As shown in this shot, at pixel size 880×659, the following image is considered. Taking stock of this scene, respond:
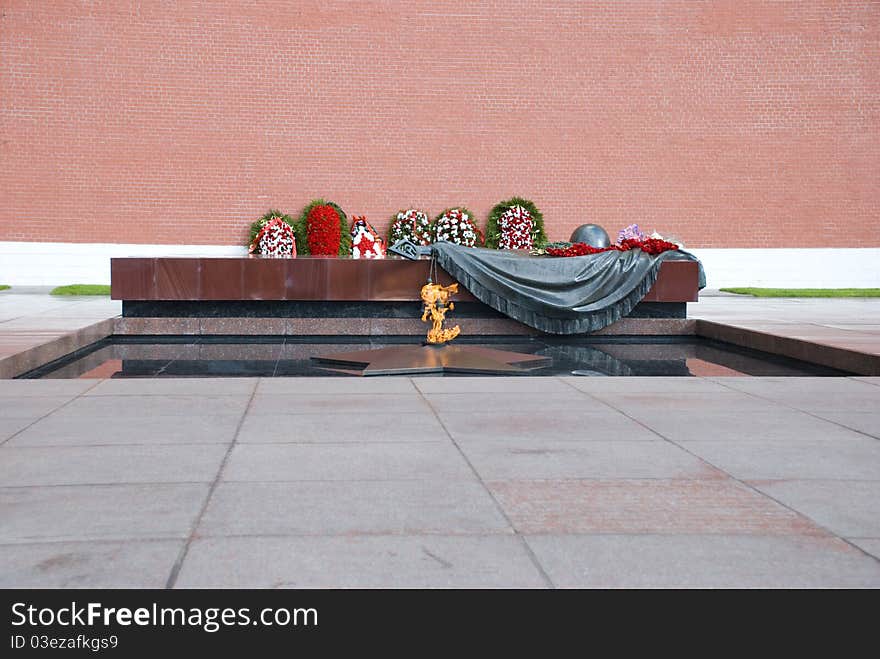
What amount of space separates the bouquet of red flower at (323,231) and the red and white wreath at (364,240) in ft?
0.46

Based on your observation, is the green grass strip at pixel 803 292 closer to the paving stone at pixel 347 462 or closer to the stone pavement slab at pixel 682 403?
the stone pavement slab at pixel 682 403

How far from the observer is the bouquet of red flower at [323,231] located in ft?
45.9

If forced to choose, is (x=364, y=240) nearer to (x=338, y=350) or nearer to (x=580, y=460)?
(x=338, y=350)

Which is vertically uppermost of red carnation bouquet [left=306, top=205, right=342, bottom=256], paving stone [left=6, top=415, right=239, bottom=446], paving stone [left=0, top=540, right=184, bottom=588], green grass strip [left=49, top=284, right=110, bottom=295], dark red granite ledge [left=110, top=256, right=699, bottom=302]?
red carnation bouquet [left=306, top=205, right=342, bottom=256]

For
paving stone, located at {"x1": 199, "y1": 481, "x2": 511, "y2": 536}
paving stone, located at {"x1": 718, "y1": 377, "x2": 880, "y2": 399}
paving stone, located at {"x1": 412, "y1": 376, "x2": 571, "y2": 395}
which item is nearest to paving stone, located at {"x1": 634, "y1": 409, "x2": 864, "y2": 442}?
paving stone, located at {"x1": 718, "y1": 377, "x2": 880, "y2": 399}

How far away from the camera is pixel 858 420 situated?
159 inches

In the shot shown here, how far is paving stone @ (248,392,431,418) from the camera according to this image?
13.8 ft

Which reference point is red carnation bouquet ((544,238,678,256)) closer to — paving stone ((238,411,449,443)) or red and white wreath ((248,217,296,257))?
paving stone ((238,411,449,443))

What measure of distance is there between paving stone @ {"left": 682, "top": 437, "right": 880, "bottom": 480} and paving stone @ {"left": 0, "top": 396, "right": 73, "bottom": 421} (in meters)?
2.59

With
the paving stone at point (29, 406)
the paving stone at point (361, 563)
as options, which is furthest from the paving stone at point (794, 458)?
the paving stone at point (29, 406)

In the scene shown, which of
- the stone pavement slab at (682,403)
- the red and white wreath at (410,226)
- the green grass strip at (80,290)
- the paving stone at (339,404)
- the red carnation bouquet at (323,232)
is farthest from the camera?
the red and white wreath at (410,226)

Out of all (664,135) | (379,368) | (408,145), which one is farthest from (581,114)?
(379,368)
